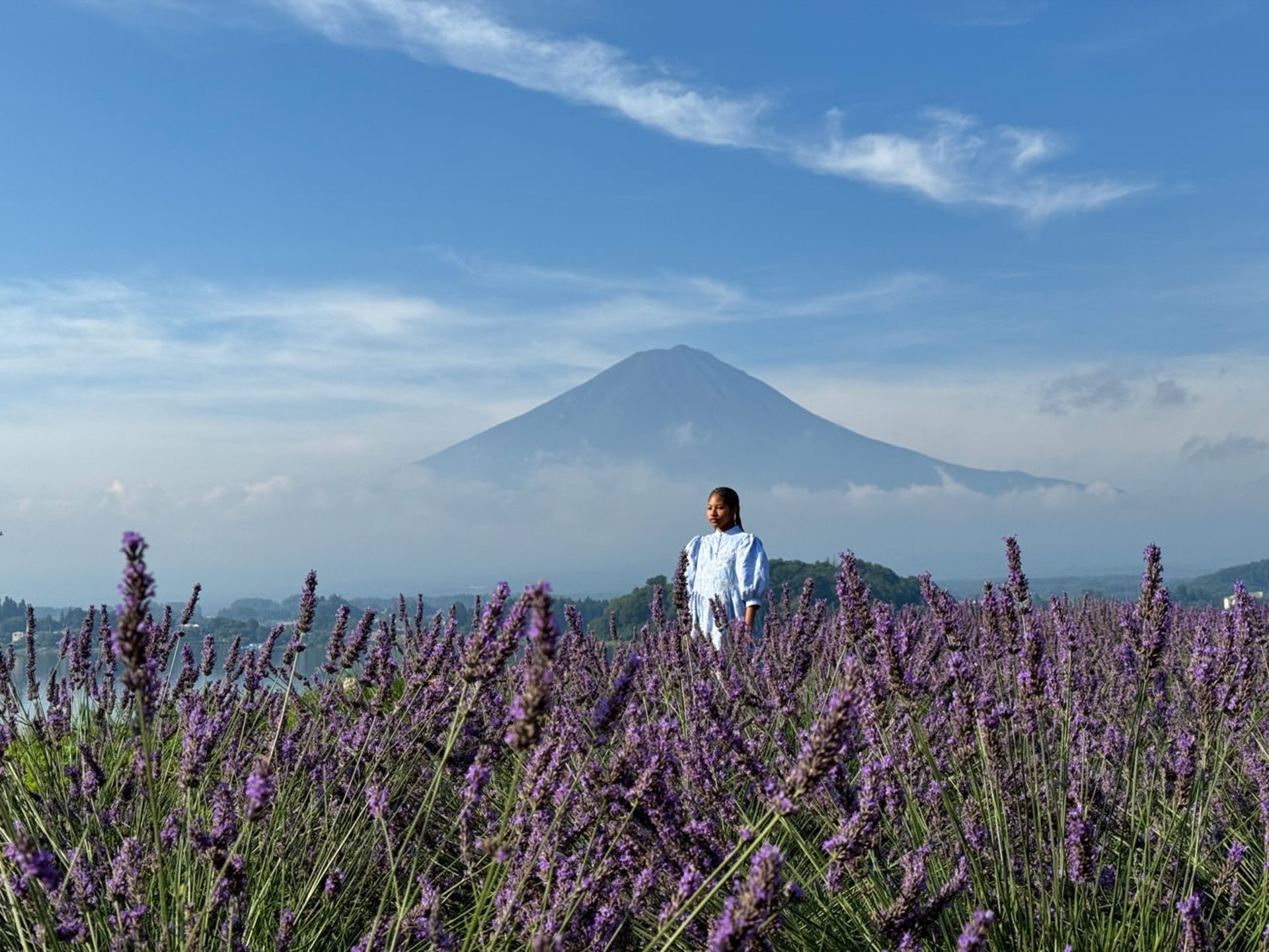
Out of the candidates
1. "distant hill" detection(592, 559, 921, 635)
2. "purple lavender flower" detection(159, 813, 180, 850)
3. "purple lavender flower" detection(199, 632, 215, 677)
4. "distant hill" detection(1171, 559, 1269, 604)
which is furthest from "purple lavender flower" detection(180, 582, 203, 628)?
"distant hill" detection(1171, 559, 1269, 604)

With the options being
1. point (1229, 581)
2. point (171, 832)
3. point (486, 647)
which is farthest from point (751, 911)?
point (1229, 581)

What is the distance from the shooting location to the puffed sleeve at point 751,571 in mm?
6059

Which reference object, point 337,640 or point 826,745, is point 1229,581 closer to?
point 337,640

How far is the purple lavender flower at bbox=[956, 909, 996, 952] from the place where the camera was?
145 cm

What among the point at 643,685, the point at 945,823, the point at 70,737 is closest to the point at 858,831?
the point at 945,823

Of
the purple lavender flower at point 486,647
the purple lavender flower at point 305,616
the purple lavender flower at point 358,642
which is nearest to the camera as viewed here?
the purple lavender flower at point 486,647

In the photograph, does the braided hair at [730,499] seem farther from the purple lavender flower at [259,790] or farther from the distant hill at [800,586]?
the distant hill at [800,586]

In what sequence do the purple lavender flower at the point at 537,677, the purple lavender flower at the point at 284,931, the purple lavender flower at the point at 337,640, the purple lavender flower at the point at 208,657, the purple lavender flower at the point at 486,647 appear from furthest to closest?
the purple lavender flower at the point at 208,657
the purple lavender flower at the point at 337,640
the purple lavender flower at the point at 284,931
the purple lavender flower at the point at 486,647
the purple lavender flower at the point at 537,677

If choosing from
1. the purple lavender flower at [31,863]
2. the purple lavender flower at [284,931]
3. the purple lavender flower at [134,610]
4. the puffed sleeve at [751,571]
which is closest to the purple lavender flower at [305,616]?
the purple lavender flower at [284,931]

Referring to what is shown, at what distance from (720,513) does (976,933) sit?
472cm

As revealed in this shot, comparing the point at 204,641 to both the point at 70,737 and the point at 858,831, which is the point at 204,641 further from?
the point at 858,831

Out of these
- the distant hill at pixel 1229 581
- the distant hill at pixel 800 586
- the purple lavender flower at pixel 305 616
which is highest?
the purple lavender flower at pixel 305 616

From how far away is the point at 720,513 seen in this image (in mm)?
6184

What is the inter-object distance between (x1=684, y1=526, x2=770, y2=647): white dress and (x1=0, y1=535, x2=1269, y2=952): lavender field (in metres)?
2.19
